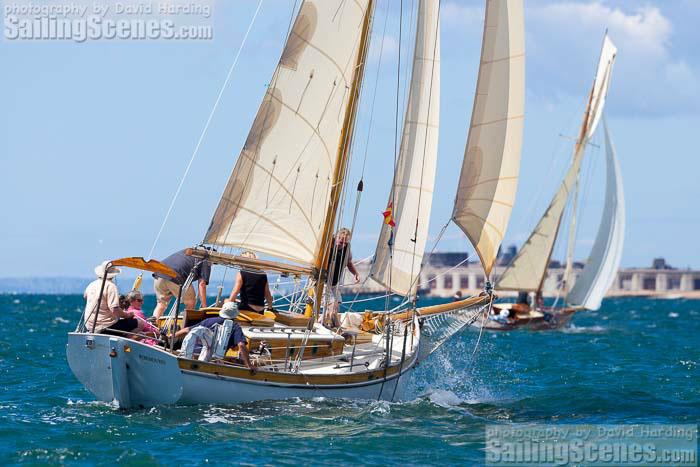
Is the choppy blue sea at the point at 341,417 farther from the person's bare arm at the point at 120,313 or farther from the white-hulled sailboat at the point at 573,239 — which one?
the white-hulled sailboat at the point at 573,239

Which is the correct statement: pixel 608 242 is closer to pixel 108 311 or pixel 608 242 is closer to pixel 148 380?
pixel 108 311

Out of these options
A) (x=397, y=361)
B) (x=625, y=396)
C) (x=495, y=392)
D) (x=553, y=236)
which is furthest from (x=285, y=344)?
(x=553, y=236)

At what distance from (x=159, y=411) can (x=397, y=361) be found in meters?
4.43

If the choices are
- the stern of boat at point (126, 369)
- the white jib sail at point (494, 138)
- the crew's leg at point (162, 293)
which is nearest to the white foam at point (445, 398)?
the white jib sail at point (494, 138)

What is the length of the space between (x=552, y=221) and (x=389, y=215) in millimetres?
40361

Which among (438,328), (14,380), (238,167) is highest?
(238,167)

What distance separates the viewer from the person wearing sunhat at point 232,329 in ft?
60.7

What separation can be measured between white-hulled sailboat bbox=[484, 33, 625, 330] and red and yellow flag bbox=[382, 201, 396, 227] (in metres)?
38.8

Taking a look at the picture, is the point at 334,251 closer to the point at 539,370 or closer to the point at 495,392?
the point at 495,392

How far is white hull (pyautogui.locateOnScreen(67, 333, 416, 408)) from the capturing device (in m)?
18.1

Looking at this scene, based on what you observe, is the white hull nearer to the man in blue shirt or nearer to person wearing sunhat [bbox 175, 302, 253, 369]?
person wearing sunhat [bbox 175, 302, 253, 369]

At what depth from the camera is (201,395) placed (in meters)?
18.5

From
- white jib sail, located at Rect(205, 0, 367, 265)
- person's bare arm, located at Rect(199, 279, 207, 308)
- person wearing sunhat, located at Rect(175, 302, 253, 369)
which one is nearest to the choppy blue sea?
person wearing sunhat, located at Rect(175, 302, 253, 369)

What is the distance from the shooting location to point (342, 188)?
21984 millimetres
